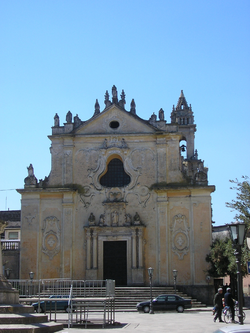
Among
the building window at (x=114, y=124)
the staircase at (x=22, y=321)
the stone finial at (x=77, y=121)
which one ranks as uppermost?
the stone finial at (x=77, y=121)

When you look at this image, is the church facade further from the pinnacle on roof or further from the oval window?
the pinnacle on roof

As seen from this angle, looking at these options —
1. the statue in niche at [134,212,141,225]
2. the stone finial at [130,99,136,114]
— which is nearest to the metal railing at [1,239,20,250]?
the statue in niche at [134,212,141,225]

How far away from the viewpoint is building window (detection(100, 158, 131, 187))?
121 feet

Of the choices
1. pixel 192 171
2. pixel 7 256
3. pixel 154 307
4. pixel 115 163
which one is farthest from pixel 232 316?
pixel 192 171

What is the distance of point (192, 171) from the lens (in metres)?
50.3

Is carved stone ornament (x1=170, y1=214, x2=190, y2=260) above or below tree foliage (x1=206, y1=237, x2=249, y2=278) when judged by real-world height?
above

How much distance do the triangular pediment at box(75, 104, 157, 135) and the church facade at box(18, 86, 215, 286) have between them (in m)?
0.07

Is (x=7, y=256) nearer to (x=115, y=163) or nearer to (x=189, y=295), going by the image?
(x=115, y=163)

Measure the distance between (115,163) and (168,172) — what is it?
3927 mm

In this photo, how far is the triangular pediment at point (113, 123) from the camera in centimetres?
3709

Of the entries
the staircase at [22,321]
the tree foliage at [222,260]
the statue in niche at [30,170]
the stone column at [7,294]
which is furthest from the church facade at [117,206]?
the staircase at [22,321]

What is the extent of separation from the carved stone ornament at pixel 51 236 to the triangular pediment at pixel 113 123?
652 centimetres

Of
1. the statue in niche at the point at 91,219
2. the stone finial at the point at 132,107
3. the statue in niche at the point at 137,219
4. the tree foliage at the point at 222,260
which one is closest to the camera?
the tree foliage at the point at 222,260

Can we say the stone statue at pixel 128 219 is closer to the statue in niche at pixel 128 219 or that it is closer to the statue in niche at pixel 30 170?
the statue in niche at pixel 128 219
